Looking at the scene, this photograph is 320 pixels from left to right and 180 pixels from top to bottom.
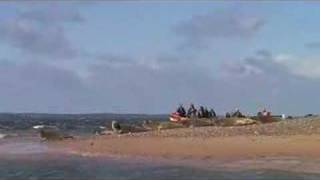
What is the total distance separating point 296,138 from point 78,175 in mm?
12555

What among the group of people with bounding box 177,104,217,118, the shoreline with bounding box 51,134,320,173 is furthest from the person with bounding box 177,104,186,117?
the shoreline with bounding box 51,134,320,173

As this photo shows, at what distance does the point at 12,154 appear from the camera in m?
32.5

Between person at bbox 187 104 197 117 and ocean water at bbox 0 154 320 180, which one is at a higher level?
person at bbox 187 104 197 117

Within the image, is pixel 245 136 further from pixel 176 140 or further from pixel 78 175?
pixel 78 175

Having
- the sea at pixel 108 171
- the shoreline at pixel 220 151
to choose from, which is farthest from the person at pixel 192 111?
the sea at pixel 108 171

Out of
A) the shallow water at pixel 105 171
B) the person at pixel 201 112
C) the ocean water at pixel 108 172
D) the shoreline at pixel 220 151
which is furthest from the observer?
the person at pixel 201 112

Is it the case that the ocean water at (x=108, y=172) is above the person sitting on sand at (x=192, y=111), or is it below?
below

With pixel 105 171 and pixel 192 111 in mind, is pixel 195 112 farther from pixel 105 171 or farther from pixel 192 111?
pixel 105 171

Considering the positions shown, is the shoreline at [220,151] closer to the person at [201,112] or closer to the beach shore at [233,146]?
the beach shore at [233,146]

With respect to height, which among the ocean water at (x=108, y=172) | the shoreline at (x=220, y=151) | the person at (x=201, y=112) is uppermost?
the person at (x=201, y=112)

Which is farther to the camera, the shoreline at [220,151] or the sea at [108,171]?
the shoreline at [220,151]

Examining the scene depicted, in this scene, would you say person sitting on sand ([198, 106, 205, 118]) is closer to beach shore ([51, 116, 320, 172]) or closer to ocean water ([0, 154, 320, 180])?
beach shore ([51, 116, 320, 172])

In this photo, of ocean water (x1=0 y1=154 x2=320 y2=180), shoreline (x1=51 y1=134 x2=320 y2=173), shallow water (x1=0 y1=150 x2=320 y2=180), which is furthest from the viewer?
shoreline (x1=51 y1=134 x2=320 y2=173)

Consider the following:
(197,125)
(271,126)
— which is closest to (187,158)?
(271,126)
